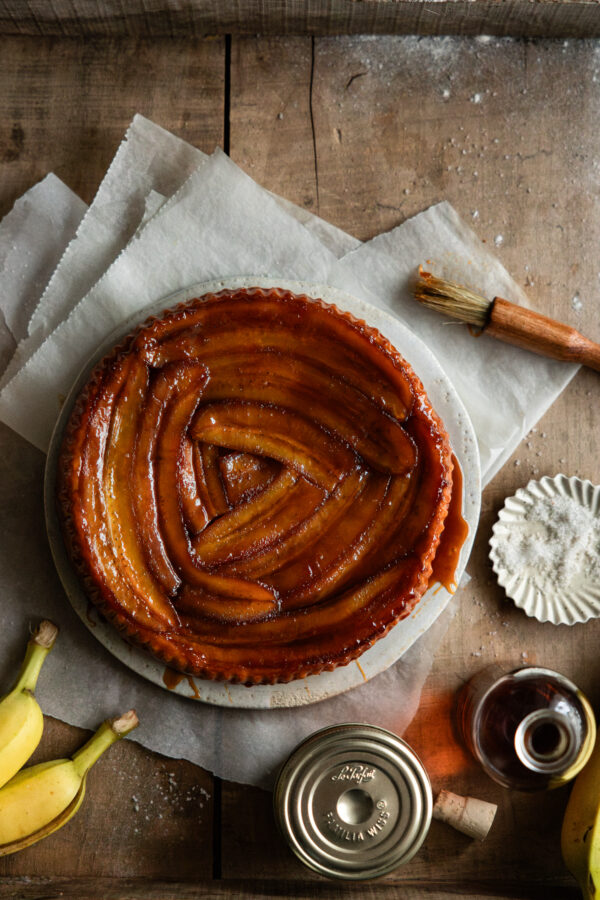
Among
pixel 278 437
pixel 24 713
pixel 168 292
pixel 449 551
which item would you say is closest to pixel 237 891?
pixel 24 713

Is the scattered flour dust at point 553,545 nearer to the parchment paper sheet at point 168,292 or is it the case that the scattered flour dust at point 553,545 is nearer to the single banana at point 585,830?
the parchment paper sheet at point 168,292

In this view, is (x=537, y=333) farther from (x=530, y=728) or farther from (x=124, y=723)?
(x=124, y=723)

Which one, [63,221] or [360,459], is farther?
[63,221]

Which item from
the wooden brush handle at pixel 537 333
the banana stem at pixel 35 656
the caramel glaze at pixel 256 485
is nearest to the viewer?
the caramel glaze at pixel 256 485

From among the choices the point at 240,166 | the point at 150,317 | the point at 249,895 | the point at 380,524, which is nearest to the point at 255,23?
the point at 240,166

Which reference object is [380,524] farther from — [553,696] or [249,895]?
[249,895]

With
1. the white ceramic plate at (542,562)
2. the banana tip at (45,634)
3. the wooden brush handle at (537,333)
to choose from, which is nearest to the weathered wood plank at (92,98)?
the wooden brush handle at (537,333)
